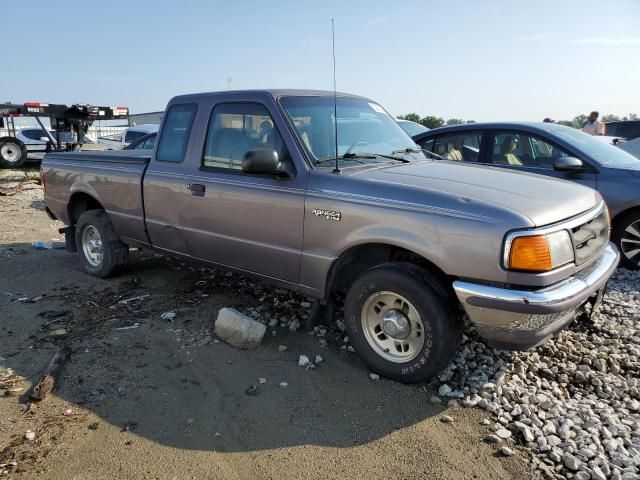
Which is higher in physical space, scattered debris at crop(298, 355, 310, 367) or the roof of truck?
the roof of truck

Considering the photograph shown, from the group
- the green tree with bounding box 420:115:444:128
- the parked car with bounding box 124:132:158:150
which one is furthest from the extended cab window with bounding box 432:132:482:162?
the green tree with bounding box 420:115:444:128

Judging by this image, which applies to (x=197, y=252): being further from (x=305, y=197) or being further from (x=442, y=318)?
(x=442, y=318)

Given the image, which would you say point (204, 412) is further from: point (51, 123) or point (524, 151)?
→ point (51, 123)

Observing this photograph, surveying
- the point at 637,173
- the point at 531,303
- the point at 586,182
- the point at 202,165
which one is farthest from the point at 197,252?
the point at 637,173

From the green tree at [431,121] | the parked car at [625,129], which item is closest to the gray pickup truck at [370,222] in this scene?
the parked car at [625,129]

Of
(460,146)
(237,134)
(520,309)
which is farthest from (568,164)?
(237,134)

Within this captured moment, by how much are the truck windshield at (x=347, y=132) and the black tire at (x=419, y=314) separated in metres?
1.02

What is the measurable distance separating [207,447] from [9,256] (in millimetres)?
5193

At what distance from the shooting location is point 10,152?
48.1ft

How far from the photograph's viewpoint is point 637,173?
5.79 metres

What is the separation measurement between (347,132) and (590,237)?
1.96 metres

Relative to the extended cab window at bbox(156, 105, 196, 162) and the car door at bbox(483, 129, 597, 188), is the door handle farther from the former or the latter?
the car door at bbox(483, 129, 597, 188)

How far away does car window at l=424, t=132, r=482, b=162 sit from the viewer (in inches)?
262

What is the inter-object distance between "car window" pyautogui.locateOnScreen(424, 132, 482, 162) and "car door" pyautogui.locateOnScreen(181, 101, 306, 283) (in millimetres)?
3409
